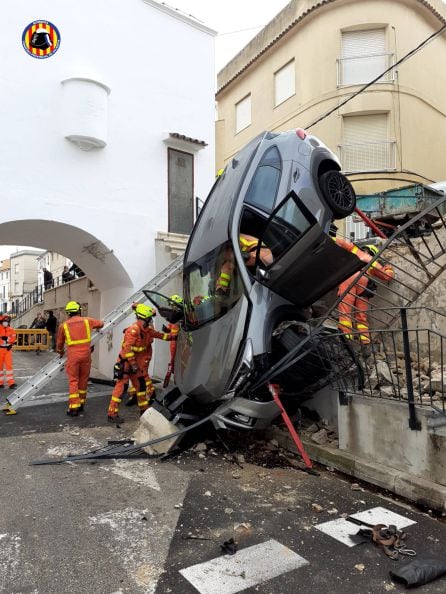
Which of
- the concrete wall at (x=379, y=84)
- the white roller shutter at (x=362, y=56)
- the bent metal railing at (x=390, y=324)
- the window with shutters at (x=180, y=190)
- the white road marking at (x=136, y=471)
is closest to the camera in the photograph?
the white road marking at (x=136, y=471)

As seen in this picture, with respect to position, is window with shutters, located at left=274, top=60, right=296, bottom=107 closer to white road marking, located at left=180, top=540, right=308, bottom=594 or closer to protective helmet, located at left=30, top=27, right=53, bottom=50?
protective helmet, located at left=30, top=27, right=53, bottom=50

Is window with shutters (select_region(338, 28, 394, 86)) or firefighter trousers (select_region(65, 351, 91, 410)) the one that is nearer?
firefighter trousers (select_region(65, 351, 91, 410))

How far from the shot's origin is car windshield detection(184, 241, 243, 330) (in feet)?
17.2

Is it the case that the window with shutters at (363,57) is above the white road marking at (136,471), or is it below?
above

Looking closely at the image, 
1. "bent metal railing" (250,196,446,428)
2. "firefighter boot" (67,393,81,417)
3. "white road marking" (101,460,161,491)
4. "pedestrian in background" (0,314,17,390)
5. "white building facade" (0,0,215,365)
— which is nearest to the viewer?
"white road marking" (101,460,161,491)

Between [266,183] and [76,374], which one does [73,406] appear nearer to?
[76,374]

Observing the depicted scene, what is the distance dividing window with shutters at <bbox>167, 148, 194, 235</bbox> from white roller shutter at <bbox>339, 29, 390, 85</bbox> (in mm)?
8253

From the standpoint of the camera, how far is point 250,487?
4609 mm

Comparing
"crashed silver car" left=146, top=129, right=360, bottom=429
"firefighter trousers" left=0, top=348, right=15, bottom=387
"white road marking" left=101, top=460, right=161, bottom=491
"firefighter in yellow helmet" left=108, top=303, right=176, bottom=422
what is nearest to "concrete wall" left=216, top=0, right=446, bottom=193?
"firefighter in yellow helmet" left=108, top=303, right=176, bottom=422

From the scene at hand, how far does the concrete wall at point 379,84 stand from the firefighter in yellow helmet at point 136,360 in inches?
336

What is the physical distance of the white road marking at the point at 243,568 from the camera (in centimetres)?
289

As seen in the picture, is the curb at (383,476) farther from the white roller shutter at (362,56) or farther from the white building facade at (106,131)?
the white roller shutter at (362,56)

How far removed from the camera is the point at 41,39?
916 cm

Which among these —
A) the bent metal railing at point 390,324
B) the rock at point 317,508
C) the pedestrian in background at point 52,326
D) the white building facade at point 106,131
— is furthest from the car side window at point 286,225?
the pedestrian in background at point 52,326
